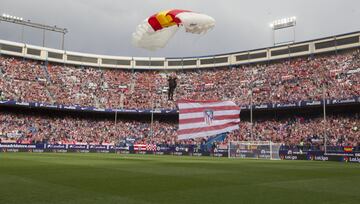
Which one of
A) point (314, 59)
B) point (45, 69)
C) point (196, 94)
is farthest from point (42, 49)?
point (314, 59)

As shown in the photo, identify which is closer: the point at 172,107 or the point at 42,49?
the point at 172,107

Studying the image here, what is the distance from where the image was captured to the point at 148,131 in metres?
63.1

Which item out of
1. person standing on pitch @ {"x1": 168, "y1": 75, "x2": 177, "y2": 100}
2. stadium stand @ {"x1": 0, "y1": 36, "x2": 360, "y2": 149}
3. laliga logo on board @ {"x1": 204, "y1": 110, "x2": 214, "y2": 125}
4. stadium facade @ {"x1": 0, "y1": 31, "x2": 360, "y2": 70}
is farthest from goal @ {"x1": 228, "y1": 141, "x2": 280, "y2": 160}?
person standing on pitch @ {"x1": 168, "y1": 75, "x2": 177, "y2": 100}

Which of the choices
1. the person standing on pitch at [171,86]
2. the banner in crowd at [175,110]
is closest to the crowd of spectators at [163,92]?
the person standing on pitch at [171,86]

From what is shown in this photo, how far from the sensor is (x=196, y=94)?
6500 cm

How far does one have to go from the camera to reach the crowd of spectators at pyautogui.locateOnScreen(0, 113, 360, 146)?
149 feet

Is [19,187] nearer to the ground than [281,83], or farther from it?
nearer to the ground

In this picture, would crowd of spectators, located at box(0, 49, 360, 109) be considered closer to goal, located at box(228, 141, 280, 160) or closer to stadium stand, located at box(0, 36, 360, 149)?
stadium stand, located at box(0, 36, 360, 149)

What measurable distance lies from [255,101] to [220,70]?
1396cm

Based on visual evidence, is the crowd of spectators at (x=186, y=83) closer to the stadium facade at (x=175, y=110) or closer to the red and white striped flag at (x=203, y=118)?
the stadium facade at (x=175, y=110)

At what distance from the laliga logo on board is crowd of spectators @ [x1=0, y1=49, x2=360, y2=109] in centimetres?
2381

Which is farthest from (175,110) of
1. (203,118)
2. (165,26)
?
(165,26)

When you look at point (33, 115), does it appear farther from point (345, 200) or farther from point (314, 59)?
point (345, 200)

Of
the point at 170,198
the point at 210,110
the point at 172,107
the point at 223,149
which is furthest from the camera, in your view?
the point at 172,107
